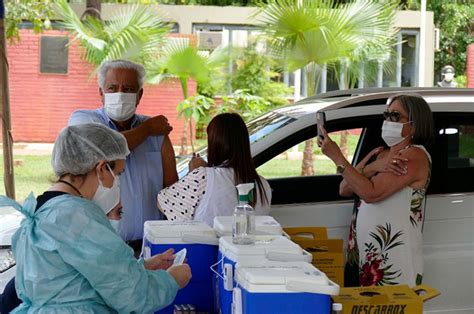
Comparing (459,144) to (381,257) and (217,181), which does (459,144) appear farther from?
(217,181)

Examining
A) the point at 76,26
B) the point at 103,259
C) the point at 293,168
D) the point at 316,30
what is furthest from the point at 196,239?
the point at 293,168

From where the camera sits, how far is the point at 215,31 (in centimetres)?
2188

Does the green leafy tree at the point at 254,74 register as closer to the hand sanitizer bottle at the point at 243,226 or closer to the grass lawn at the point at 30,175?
the grass lawn at the point at 30,175

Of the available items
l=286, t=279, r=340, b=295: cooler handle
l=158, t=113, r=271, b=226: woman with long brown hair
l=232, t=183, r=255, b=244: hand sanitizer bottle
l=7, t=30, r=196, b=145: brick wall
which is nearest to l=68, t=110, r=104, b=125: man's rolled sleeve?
l=158, t=113, r=271, b=226: woman with long brown hair

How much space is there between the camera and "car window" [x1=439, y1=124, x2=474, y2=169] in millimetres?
6543

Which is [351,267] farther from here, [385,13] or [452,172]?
[385,13]

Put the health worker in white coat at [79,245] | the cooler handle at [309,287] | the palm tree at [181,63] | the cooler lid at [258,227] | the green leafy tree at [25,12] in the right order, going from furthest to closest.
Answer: the palm tree at [181,63] → the green leafy tree at [25,12] → the cooler lid at [258,227] → the health worker in white coat at [79,245] → the cooler handle at [309,287]

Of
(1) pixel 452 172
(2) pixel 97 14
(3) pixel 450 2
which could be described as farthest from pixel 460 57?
(1) pixel 452 172

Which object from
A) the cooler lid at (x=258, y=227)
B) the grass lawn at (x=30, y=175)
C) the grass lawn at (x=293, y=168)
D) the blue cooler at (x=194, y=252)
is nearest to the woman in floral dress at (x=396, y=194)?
the cooler lid at (x=258, y=227)

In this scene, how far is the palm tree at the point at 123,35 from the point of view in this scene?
14312 millimetres

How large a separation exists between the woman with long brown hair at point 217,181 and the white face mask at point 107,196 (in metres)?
1.37

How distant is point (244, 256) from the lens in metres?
3.81

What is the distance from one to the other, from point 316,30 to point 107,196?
30.9ft

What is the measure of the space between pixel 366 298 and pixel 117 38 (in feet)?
35.6
